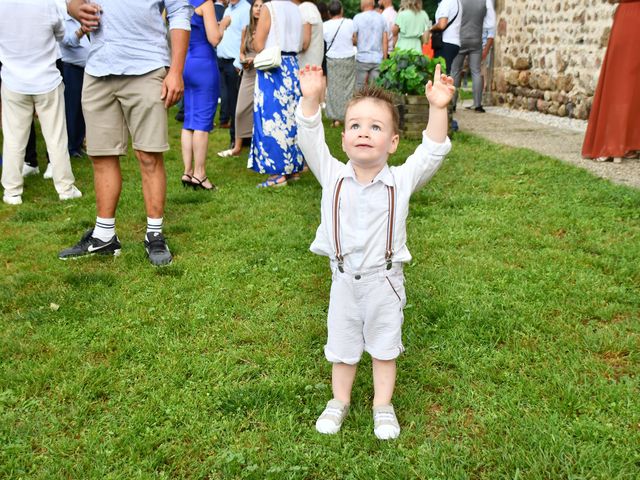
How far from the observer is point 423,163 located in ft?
7.42

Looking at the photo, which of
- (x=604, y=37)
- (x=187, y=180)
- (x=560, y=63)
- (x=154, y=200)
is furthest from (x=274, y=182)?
(x=560, y=63)

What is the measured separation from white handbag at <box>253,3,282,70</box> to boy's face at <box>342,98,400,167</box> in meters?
3.79

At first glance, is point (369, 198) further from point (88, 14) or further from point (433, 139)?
point (88, 14)

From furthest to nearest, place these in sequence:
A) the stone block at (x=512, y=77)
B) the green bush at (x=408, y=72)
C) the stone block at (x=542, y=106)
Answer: the stone block at (x=512, y=77)
the stone block at (x=542, y=106)
the green bush at (x=408, y=72)

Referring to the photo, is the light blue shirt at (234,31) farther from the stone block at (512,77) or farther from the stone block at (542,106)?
the stone block at (512,77)

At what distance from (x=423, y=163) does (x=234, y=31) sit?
23.4ft

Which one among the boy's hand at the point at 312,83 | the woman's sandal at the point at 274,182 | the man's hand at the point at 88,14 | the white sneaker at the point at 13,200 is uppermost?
the man's hand at the point at 88,14

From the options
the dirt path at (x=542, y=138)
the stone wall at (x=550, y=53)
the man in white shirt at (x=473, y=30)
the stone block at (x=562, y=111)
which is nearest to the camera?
the dirt path at (x=542, y=138)

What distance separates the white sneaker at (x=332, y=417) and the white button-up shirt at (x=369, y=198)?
0.57 metres

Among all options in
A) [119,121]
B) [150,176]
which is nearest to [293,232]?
[150,176]

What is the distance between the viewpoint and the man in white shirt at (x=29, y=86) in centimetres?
546

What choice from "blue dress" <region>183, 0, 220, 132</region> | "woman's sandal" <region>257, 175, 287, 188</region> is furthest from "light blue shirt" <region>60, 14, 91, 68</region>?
"woman's sandal" <region>257, 175, 287, 188</region>

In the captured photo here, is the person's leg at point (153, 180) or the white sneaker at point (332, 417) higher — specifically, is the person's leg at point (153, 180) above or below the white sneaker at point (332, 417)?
above

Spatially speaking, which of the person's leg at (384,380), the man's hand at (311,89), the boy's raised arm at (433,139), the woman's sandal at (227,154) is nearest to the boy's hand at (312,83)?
the man's hand at (311,89)
